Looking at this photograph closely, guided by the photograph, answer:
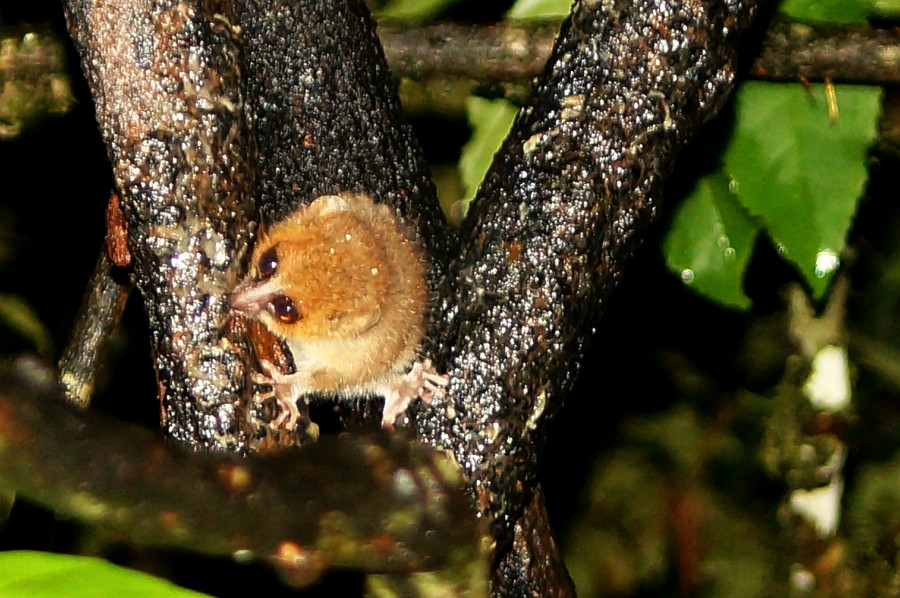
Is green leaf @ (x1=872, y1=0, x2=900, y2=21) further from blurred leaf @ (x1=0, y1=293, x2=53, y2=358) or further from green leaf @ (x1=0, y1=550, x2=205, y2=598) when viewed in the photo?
blurred leaf @ (x1=0, y1=293, x2=53, y2=358)

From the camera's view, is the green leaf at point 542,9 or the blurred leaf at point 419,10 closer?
the green leaf at point 542,9

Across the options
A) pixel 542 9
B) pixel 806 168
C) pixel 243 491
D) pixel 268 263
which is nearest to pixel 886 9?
pixel 806 168

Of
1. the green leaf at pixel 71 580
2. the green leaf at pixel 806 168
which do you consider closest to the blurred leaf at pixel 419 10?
the green leaf at pixel 806 168

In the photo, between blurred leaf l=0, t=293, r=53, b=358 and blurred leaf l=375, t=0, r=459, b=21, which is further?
blurred leaf l=0, t=293, r=53, b=358

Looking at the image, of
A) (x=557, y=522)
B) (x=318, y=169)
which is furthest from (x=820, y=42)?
(x=557, y=522)

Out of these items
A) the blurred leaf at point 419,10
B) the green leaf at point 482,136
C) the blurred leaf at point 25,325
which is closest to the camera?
the green leaf at point 482,136

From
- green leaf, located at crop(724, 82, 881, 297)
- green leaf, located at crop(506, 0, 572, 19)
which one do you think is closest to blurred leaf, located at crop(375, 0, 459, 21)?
green leaf, located at crop(506, 0, 572, 19)

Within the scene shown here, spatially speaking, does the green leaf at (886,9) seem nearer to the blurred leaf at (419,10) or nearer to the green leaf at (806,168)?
the green leaf at (806,168)

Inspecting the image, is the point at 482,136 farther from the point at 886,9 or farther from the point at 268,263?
the point at 886,9
